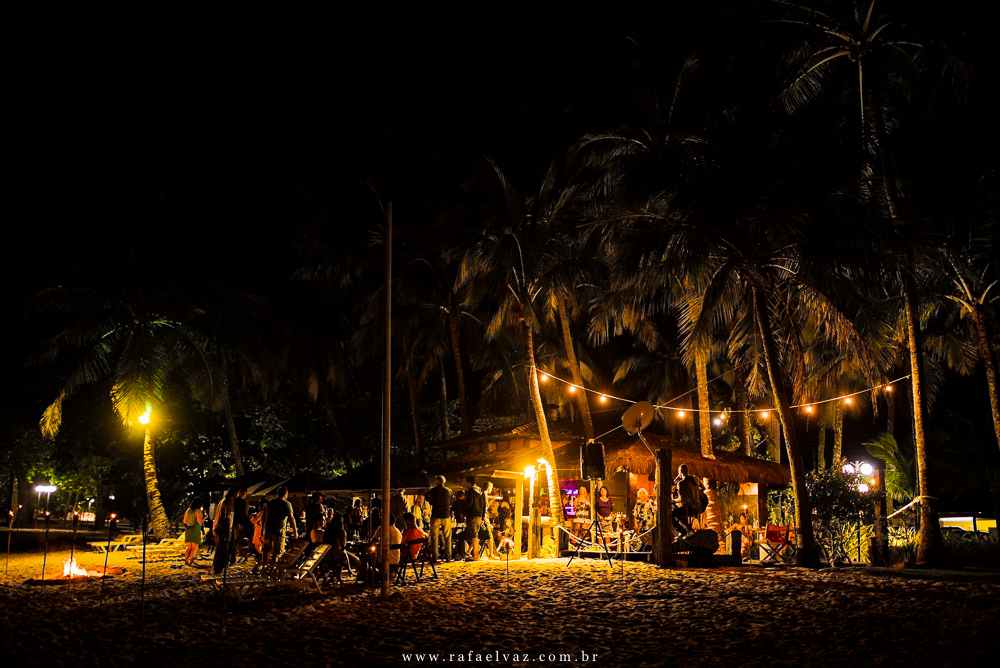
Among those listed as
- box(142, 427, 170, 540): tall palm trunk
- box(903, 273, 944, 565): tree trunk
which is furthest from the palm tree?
box(903, 273, 944, 565): tree trunk

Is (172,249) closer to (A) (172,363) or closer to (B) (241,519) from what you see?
(A) (172,363)

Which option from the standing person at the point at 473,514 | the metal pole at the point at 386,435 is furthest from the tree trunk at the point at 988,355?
the metal pole at the point at 386,435

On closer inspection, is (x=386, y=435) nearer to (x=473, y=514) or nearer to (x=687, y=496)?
(x=473, y=514)

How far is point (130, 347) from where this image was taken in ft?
79.3

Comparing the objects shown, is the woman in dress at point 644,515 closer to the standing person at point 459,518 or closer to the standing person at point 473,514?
the standing person at point 473,514

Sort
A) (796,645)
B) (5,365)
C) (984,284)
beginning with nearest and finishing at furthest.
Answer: (796,645) < (984,284) < (5,365)

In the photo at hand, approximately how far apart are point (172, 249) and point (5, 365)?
34.3 ft

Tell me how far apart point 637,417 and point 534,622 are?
25.5 feet

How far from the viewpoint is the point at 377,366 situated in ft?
117

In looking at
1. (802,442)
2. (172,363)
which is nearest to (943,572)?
(172,363)

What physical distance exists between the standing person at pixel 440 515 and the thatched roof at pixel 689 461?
459 cm

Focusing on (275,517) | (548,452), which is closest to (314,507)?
(275,517)

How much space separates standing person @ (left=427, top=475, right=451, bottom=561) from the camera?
1658 centimetres

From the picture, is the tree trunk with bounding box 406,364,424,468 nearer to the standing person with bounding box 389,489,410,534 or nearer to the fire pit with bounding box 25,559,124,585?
the standing person with bounding box 389,489,410,534
